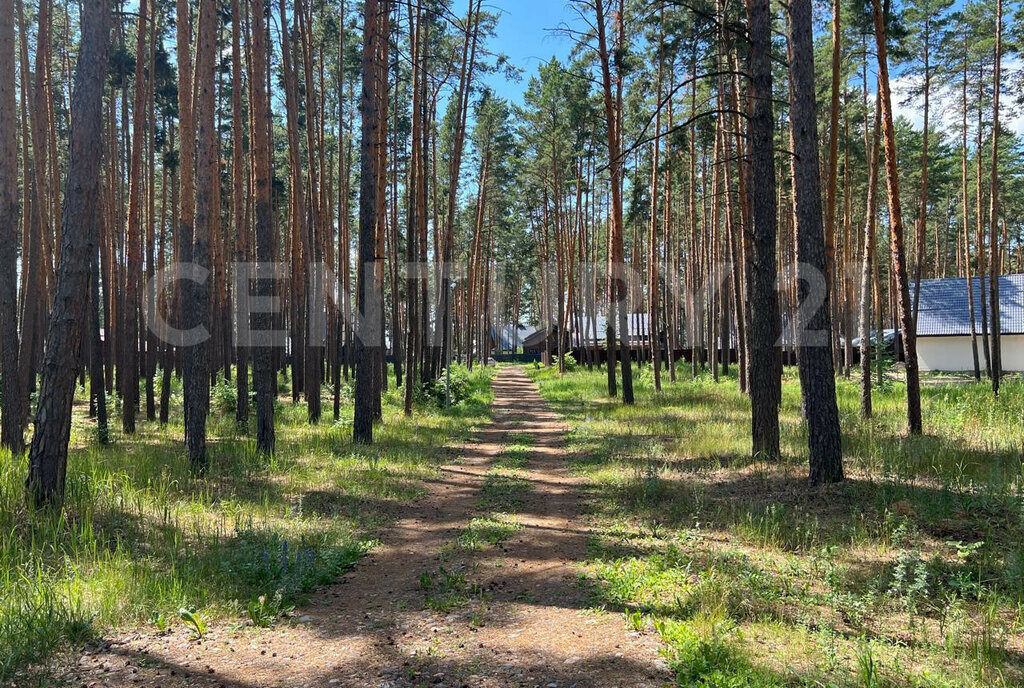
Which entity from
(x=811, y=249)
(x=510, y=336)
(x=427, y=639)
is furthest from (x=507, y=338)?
(x=427, y=639)

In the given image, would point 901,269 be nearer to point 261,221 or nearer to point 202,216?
point 261,221

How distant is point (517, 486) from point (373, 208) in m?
6.64

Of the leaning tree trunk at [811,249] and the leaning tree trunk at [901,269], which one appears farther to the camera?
the leaning tree trunk at [901,269]

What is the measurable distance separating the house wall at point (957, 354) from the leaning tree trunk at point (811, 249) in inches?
1453

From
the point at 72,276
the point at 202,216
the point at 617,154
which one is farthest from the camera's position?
the point at 617,154

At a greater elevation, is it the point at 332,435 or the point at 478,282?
the point at 478,282

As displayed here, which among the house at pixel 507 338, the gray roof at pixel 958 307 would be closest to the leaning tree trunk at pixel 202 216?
the gray roof at pixel 958 307

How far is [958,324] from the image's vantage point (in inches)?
1470

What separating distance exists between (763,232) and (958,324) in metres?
36.5

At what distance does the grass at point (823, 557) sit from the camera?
365 centimetres

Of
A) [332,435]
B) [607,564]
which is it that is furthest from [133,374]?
[607,564]

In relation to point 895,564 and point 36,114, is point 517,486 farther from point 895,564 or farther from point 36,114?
point 36,114

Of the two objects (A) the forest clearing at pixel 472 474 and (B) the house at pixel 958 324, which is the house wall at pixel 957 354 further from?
(A) the forest clearing at pixel 472 474

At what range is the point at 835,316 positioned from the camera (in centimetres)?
2897
